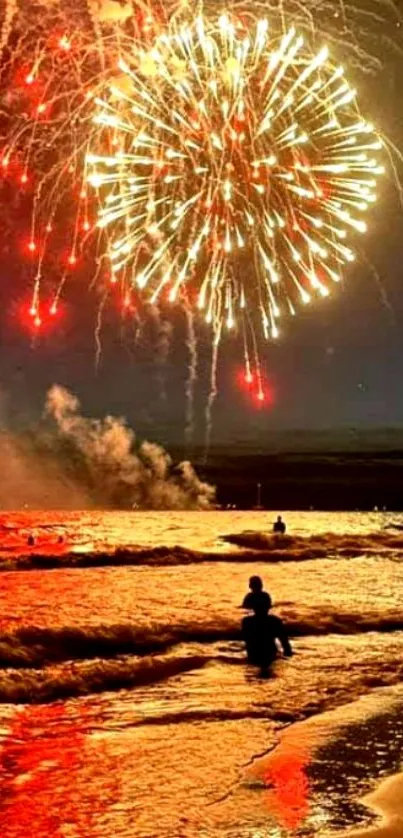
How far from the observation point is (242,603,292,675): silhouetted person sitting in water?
15.6 meters

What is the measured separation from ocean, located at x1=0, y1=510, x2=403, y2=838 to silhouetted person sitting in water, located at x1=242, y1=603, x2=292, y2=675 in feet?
0.93

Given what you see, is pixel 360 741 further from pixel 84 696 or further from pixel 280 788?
pixel 84 696

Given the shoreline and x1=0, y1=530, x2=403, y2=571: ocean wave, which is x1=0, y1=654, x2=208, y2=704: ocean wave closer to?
the shoreline

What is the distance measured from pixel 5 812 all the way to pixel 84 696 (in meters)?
5.75

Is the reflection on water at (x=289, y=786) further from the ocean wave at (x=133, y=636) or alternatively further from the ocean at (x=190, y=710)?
the ocean wave at (x=133, y=636)

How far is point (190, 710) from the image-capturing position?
12.5m

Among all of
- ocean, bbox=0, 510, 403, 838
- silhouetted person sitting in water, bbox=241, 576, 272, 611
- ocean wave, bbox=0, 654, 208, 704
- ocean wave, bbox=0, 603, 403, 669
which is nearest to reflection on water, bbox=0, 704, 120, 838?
ocean, bbox=0, 510, 403, 838

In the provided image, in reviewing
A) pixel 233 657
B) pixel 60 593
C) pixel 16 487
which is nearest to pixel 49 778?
pixel 233 657

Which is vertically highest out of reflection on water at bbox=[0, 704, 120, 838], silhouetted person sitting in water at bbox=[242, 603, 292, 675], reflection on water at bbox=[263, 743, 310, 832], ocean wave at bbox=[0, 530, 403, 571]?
ocean wave at bbox=[0, 530, 403, 571]

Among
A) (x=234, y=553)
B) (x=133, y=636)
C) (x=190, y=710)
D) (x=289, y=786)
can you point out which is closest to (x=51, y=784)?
(x=289, y=786)

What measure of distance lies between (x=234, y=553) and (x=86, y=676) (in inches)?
1165

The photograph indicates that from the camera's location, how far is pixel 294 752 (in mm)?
10250

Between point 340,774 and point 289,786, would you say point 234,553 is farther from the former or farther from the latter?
point 289,786

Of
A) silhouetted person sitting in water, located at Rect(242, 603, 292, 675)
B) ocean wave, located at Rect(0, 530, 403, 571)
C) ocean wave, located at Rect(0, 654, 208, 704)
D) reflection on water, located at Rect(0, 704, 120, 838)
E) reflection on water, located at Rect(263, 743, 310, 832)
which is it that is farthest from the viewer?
ocean wave, located at Rect(0, 530, 403, 571)
